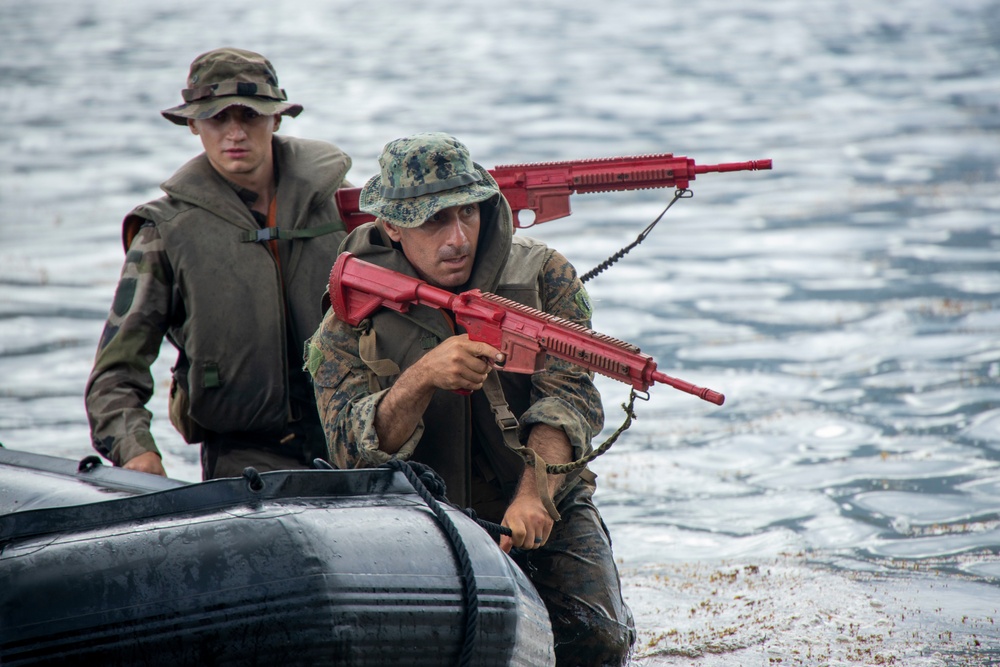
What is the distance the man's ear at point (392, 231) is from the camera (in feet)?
12.8

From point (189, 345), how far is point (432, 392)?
1452 mm

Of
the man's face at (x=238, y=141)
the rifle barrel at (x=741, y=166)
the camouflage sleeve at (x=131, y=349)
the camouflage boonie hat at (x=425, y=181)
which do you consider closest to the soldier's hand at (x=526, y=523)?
the camouflage boonie hat at (x=425, y=181)

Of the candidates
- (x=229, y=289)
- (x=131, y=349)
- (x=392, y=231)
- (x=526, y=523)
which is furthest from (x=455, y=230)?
(x=131, y=349)

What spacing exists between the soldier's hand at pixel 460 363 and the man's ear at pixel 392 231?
0.47 meters

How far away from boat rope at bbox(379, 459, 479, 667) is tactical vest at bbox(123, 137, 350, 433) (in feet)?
4.80

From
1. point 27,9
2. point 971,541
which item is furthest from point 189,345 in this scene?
point 27,9

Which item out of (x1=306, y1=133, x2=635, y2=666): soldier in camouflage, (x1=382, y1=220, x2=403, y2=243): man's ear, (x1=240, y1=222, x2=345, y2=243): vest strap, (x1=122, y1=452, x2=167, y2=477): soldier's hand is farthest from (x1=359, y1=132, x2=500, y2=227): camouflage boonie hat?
(x1=122, y1=452, x2=167, y2=477): soldier's hand

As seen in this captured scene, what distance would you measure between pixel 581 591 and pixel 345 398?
2.87 feet

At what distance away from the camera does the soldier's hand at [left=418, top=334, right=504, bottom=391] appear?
11.6ft

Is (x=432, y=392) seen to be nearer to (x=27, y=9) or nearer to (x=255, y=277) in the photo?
(x=255, y=277)

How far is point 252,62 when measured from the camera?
496cm

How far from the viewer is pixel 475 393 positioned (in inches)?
156

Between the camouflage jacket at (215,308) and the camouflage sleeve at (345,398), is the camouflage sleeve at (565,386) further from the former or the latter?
the camouflage jacket at (215,308)

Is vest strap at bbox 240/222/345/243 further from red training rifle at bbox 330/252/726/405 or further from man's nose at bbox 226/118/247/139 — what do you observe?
red training rifle at bbox 330/252/726/405
